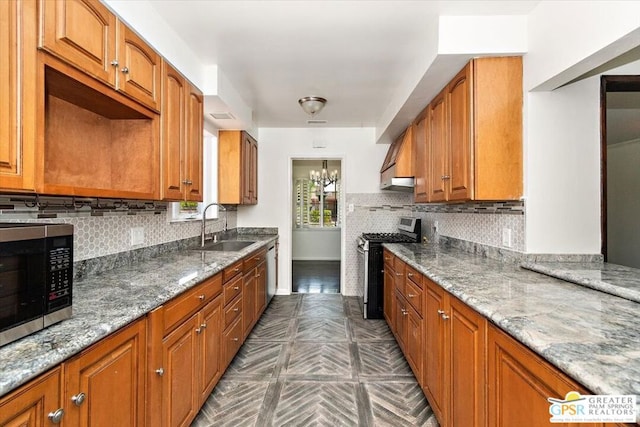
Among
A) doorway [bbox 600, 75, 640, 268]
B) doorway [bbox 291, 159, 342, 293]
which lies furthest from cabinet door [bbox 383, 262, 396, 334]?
doorway [bbox 291, 159, 342, 293]

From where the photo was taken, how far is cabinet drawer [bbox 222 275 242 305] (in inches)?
88.9

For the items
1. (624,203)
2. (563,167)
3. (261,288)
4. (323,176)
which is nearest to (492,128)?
(563,167)

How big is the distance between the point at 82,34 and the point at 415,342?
249 centimetres

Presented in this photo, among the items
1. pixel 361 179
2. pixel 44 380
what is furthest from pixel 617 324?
pixel 361 179

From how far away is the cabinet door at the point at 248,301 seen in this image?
2771 millimetres

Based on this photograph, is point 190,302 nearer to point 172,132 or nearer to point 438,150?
point 172,132

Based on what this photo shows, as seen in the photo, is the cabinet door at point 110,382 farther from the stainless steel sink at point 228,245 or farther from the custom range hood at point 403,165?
the custom range hood at point 403,165

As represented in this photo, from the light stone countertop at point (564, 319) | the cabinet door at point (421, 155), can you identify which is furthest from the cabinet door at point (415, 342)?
the cabinet door at point (421, 155)

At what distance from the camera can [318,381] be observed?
2.33 meters

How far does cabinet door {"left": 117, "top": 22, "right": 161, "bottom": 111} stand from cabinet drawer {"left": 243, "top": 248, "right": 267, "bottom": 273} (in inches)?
56.2

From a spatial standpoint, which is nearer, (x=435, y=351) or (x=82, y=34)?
(x=82, y=34)

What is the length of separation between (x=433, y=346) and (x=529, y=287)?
0.65 meters

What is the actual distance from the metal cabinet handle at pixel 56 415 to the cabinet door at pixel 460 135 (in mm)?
2178

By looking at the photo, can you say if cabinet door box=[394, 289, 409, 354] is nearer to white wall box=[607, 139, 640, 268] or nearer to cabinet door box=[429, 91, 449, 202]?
cabinet door box=[429, 91, 449, 202]
